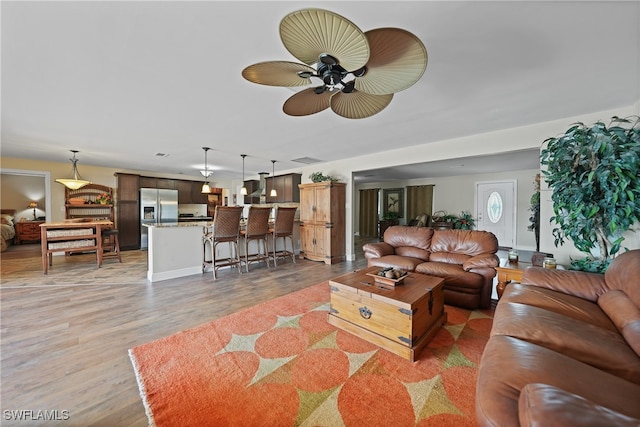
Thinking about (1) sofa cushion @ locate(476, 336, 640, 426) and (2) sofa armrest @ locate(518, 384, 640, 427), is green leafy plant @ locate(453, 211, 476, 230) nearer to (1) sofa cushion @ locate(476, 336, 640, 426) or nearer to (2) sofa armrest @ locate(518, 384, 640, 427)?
(1) sofa cushion @ locate(476, 336, 640, 426)

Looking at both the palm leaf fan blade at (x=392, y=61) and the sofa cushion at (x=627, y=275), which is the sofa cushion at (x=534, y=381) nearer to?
the sofa cushion at (x=627, y=275)

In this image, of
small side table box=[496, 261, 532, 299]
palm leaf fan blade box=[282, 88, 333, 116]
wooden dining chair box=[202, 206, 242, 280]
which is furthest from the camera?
wooden dining chair box=[202, 206, 242, 280]

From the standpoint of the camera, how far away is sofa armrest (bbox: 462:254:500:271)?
9.19ft

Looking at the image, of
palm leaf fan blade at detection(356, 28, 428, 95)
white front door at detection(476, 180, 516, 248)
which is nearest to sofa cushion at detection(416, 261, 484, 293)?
palm leaf fan blade at detection(356, 28, 428, 95)

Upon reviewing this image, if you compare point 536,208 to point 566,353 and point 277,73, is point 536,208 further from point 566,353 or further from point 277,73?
point 277,73

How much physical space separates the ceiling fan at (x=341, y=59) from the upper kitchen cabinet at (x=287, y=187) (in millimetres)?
5053

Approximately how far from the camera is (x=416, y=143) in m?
4.27

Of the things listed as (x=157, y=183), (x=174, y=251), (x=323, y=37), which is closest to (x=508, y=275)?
(x=323, y=37)

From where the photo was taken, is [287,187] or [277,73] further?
[287,187]

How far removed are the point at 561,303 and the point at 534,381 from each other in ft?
3.78

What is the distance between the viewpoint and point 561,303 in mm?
1743

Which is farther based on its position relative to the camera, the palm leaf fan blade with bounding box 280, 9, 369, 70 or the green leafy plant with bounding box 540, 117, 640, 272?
the green leafy plant with bounding box 540, 117, 640, 272

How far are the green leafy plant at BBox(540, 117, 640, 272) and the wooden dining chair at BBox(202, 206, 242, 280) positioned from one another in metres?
4.28

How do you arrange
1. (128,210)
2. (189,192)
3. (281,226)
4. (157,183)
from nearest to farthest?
(281,226) < (128,210) < (157,183) < (189,192)
